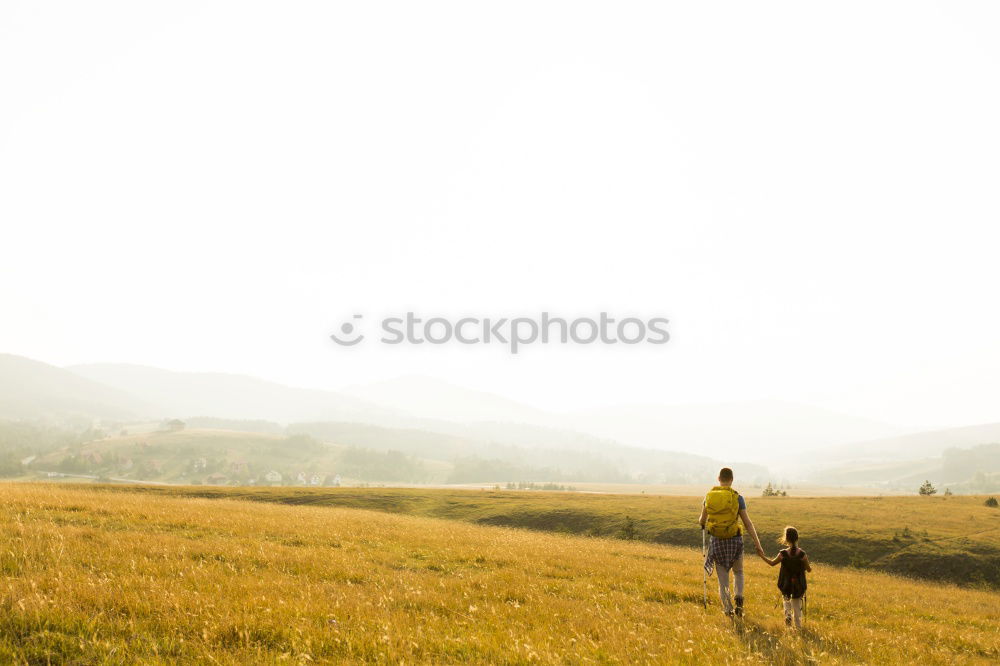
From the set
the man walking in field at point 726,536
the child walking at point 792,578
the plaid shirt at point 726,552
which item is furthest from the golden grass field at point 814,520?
the plaid shirt at point 726,552

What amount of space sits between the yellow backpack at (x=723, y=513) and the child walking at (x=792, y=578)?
1.01 metres

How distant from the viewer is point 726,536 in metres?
14.2

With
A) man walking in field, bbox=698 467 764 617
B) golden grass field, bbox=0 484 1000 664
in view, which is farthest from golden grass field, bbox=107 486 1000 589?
man walking in field, bbox=698 467 764 617

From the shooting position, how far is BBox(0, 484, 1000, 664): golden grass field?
835cm

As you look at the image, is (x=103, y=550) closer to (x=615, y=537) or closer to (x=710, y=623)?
(x=710, y=623)

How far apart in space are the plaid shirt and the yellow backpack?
0.15 metres

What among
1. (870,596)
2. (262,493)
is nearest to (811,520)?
(870,596)

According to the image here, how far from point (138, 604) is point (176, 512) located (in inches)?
729

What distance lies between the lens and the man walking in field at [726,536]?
14.2 m

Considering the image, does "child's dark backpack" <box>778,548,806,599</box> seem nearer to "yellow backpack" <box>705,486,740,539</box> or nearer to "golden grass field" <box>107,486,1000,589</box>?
"yellow backpack" <box>705,486,740,539</box>

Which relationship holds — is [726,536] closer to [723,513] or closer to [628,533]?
[723,513]

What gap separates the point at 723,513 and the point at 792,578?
2.00m

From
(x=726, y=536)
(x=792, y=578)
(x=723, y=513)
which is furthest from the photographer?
(x=723, y=513)

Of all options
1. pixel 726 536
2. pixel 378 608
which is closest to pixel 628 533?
pixel 726 536
